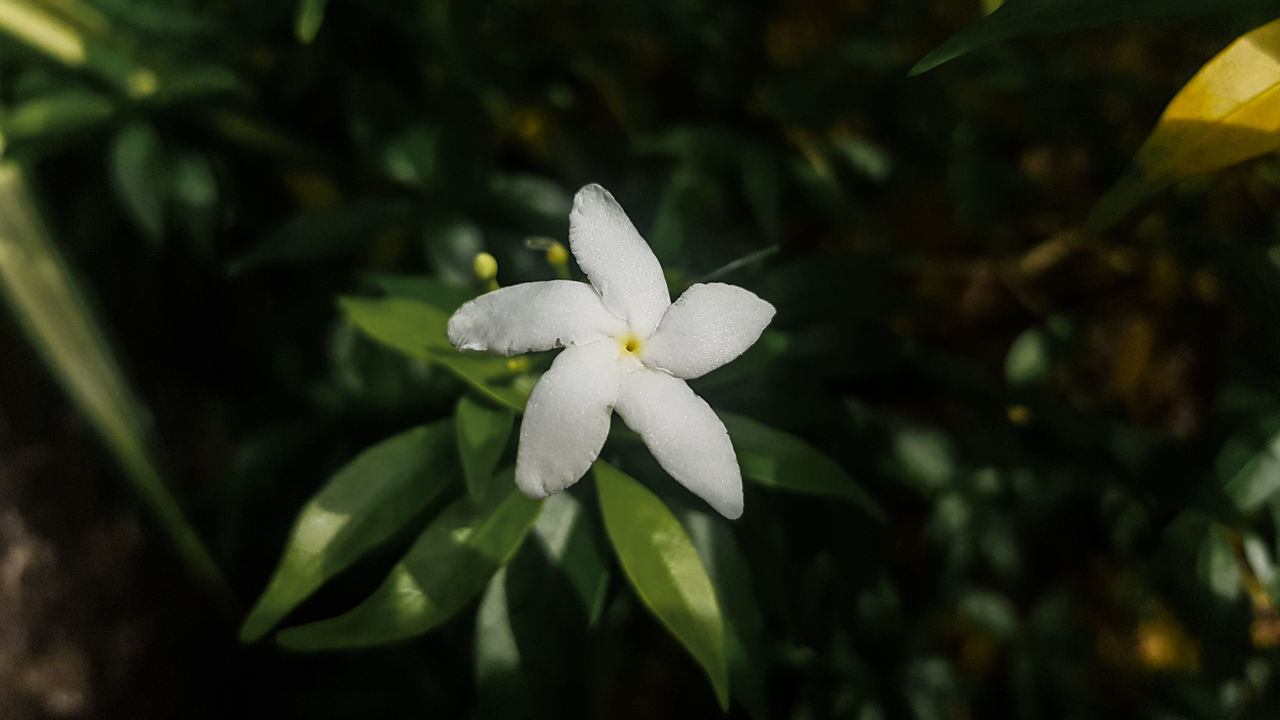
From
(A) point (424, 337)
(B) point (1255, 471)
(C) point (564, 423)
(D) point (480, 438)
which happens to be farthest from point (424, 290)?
(B) point (1255, 471)

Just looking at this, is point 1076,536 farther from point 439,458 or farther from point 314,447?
point 314,447

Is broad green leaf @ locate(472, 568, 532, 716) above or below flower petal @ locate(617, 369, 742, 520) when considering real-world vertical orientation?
below

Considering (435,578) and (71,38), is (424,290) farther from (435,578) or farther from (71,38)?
(71,38)

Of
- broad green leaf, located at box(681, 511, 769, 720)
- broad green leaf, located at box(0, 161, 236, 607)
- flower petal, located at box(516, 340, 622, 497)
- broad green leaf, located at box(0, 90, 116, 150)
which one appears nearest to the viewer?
flower petal, located at box(516, 340, 622, 497)

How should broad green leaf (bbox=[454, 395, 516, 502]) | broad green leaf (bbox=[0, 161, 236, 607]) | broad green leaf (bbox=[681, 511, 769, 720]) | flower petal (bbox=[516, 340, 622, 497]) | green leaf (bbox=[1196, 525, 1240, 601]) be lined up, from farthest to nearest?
broad green leaf (bbox=[0, 161, 236, 607]) < green leaf (bbox=[1196, 525, 1240, 601]) < broad green leaf (bbox=[681, 511, 769, 720]) < broad green leaf (bbox=[454, 395, 516, 502]) < flower petal (bbox=[516, 340, 622, 497])

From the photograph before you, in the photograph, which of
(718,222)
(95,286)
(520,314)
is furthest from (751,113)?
(95,286)

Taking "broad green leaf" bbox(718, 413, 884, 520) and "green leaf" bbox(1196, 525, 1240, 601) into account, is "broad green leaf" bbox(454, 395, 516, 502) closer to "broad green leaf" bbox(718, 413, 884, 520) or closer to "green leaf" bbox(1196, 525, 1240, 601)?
"broad green leaf" bbox(718, 413, 884, 520)

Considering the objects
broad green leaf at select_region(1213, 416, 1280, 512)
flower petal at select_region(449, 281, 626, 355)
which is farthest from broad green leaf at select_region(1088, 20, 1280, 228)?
flower petal at select_region(449, 281, 626, 355)
